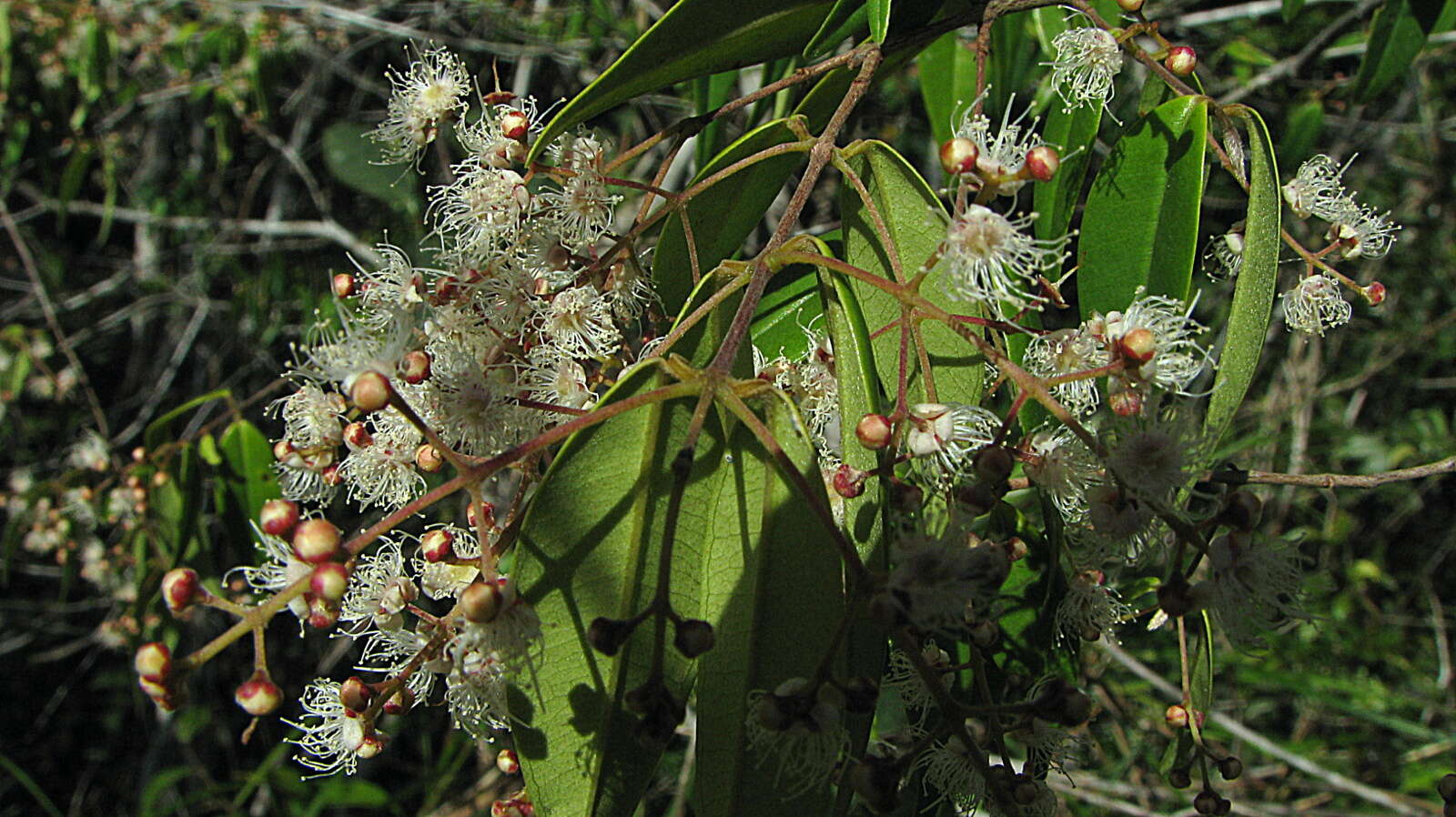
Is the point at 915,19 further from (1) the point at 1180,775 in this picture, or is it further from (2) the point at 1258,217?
(1) the point at 1180,775

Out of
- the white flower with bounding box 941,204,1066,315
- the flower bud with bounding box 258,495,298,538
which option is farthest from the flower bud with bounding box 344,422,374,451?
the white flower with bounding box 941,204,1066,315

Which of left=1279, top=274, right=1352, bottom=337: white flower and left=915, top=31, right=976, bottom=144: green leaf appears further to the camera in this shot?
left=915, top=31, right=976, bottom=144: green leaf

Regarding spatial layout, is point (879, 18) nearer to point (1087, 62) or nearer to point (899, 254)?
point (899, 254)

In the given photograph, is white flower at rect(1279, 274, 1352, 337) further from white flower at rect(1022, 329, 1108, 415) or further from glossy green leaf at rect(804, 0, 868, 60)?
glossy green leaf at rect(804, 0, 868, 60)

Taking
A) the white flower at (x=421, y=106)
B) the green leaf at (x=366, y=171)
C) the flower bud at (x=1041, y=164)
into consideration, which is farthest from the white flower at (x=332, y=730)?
the green leaf at (x=366, y=171)

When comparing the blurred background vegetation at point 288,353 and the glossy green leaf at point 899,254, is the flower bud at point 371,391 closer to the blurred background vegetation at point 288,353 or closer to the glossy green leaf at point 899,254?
the glossy green leaf at point 899,254

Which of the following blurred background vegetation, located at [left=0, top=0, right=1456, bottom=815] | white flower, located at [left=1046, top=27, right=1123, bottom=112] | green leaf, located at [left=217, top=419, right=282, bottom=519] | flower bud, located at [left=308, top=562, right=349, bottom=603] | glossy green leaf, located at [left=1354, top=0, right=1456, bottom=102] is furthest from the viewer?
blurred background vegetation, located at [left=0, top=0, right=1456, bottom=815]
